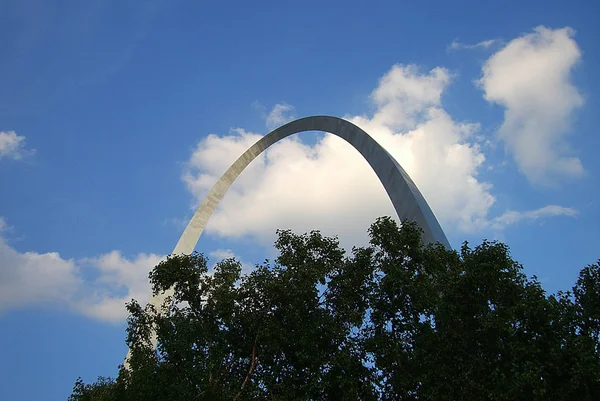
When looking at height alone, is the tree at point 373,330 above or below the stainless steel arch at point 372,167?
below

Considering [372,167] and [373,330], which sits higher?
[372,167]

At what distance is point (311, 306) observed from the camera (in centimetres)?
1658

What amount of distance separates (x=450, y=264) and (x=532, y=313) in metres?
3.41

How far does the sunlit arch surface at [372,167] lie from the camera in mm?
18062

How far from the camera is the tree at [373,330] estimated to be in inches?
490

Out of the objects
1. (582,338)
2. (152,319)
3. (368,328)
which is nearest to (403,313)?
(368,328)

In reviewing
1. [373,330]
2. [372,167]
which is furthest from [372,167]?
[373,330]

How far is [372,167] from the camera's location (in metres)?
22.1

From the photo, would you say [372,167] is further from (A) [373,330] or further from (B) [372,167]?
(A) [373,330]

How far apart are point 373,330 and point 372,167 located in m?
8.11

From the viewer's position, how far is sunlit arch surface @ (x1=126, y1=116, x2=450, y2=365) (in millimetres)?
18062

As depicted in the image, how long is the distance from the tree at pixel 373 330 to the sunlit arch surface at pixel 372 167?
5.49 feet

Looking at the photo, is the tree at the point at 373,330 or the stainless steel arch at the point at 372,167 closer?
the tree at the point at 373,330

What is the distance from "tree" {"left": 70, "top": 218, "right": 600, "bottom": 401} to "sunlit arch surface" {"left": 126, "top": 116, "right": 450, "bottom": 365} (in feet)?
5.49
